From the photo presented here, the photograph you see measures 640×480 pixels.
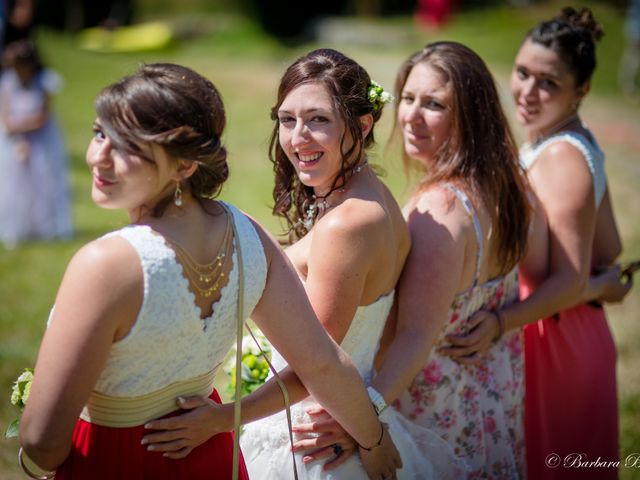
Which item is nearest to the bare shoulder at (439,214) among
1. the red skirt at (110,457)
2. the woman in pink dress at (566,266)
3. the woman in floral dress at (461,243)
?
the woman in floral dress at (461,243)

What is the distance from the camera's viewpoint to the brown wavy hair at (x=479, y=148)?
295cm

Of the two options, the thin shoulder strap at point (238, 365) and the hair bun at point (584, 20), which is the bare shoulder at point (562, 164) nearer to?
the hair bun at point (584, 20)

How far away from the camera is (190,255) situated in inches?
76.9

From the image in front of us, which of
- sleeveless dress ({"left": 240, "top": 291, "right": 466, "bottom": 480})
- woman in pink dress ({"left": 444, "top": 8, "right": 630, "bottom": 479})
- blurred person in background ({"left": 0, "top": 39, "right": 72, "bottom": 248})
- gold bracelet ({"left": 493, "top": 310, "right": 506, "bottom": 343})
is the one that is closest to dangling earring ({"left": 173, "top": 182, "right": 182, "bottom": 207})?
sleeveless dress ({"left": 240, "top": 291, "right": 466, "bottom": 480})

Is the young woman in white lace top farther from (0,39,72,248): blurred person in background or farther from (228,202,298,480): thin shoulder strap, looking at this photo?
(0,39,72,248): blurred person in background

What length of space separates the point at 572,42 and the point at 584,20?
250mm

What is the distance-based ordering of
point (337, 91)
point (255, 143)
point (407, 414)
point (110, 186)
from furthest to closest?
point (255, 143), point (407, 414), point (337, 91), point (110, 186)

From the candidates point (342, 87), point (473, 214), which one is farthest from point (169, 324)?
point (473, 214)

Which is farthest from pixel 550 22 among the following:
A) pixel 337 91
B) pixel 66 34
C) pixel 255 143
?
pixel 66 34

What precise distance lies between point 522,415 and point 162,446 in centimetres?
187

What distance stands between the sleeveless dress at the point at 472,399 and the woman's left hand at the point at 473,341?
3 cm

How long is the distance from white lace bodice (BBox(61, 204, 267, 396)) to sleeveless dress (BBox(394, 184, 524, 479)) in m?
1.12

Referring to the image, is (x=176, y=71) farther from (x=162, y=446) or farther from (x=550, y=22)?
(x=550, y=22)

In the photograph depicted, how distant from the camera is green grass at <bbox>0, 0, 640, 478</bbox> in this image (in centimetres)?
588
